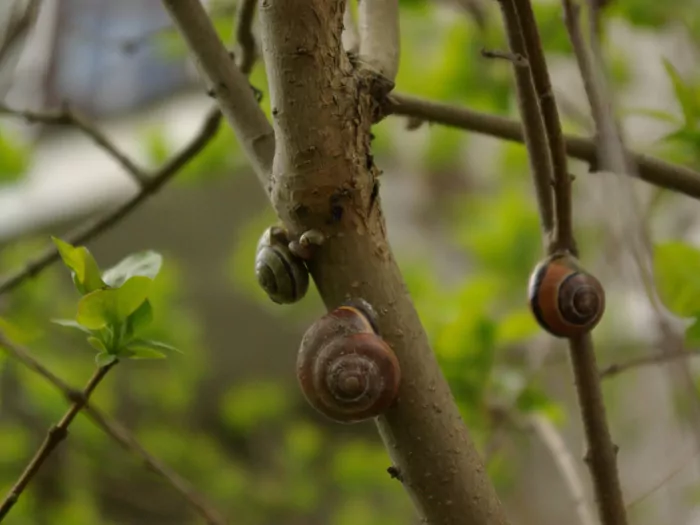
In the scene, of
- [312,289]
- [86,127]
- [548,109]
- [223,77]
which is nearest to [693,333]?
[548,109]

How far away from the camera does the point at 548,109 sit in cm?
33

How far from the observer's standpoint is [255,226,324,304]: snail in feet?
0.99

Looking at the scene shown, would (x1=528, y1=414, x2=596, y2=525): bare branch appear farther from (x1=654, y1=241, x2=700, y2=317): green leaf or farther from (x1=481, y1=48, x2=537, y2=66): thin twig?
(x1=481, y1=48, x2=537, y2=66): thin twig

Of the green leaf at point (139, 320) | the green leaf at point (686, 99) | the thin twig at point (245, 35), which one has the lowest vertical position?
the green leaf at point (139, 320)

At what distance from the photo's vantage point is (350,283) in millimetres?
302

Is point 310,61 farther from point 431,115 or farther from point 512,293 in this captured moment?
point 512,293

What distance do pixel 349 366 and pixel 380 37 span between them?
14 cm

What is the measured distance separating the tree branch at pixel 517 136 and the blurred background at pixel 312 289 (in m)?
0.03

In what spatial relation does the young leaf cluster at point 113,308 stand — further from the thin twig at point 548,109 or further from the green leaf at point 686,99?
the green leaf at point 686,99

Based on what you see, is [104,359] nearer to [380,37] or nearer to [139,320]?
[139,320]

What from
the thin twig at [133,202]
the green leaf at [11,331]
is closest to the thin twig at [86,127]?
the thin twig at [133,202]

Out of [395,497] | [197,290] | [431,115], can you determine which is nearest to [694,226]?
[395,497]

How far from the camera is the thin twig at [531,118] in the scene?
354 mm

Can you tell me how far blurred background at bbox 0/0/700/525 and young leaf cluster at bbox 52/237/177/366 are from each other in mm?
119
